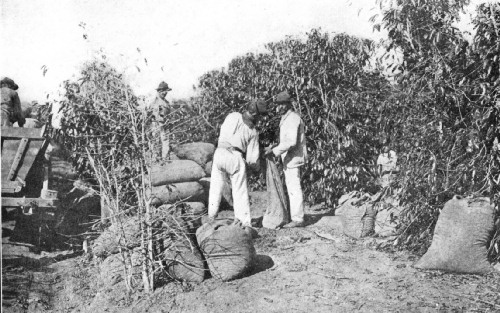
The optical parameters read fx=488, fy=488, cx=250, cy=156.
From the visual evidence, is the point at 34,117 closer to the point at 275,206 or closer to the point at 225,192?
the point at 225,192

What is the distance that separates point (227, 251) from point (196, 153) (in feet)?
9.24

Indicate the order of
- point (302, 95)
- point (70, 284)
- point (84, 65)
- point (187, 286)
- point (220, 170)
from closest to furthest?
point (187, 286) → point (84, 65) → point (70, 284) → point (220, 170) → point (302, 95)

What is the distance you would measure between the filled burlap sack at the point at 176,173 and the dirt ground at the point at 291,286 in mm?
1365

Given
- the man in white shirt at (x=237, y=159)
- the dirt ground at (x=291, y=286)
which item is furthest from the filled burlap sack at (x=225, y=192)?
the dirt ground at (x=291, y=286)

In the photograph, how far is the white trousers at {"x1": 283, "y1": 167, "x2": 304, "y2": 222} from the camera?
606 cm

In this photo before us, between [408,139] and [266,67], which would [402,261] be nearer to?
Answer: [408,139]

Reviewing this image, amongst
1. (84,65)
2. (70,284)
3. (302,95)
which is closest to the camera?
(84,65)

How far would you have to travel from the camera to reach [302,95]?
726cm

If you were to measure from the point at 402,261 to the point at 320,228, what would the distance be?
151 cm

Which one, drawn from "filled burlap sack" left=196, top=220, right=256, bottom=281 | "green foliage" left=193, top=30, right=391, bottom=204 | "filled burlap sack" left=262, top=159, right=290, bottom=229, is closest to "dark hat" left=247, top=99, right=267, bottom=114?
"filled burlap sack" left=262, top=159, right=290, bottom=229

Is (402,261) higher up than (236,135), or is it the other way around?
(236,135)

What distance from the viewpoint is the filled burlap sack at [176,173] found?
639 cm

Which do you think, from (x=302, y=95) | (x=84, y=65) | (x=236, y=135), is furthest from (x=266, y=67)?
(x=84, y=65)

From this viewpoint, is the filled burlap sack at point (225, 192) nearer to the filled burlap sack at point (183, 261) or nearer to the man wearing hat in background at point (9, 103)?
the filled burlap sack at point (183, 261)
